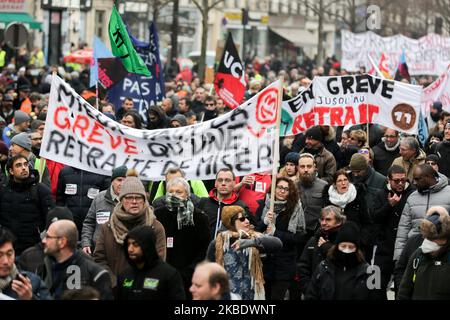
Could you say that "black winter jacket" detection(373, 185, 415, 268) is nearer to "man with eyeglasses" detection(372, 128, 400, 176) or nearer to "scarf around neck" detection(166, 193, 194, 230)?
"scarf around neck" detection(166, 193, 194, 230)

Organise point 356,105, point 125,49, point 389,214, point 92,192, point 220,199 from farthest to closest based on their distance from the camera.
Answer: point 125,49 → point 356,105 → point 92,192 → point 389,214 → point 220,199

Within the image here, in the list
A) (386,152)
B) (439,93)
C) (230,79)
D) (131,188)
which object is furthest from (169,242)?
(439,93)

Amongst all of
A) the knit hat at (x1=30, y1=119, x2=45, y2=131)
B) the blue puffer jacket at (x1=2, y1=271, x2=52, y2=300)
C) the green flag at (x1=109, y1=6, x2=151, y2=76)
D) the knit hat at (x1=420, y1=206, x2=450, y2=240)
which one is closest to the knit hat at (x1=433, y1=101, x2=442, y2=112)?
the green flag at (x1=109, y1=6, x2=151, y2=76)

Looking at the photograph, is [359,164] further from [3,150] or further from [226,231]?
[3,150]

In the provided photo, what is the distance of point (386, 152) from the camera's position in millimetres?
15344

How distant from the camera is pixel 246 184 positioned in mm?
12742

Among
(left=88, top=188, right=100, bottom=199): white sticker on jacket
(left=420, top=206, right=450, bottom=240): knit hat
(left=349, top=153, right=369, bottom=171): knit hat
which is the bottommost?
(left=88, top=188, right=100, bottom=199): white sticker on jacket

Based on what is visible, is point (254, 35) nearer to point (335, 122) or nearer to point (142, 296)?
point (335, 122)

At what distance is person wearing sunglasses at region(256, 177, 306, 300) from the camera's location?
36.8 ft

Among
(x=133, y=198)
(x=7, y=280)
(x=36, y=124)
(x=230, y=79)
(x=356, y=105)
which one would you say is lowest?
(x=7, y=280)

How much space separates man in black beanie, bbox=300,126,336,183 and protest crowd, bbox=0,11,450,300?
1cm

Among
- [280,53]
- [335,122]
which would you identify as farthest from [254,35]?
[335,122]

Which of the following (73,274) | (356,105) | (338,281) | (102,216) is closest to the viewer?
(73,274)

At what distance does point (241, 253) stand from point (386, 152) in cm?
541
